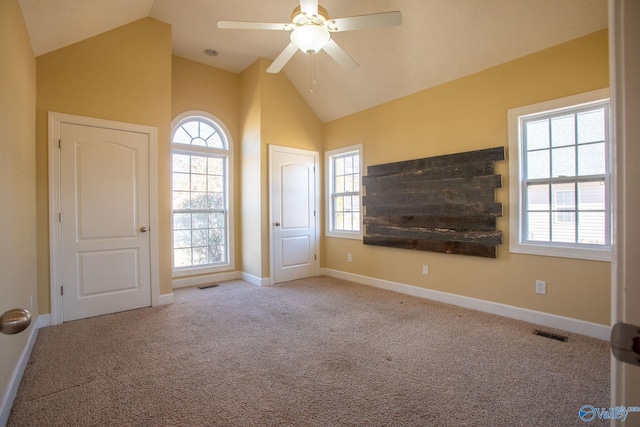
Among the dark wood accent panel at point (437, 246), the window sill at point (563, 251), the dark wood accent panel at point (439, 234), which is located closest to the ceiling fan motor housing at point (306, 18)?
the dark wood accent panel at point (439, 234)

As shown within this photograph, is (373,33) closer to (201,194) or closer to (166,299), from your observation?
(201,194)

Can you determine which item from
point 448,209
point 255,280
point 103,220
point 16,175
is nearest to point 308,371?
point 448,209

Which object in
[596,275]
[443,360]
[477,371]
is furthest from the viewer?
[596,275]

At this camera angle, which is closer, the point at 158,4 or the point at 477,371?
the point at 477,371

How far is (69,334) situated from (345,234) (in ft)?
Answer: 12.0

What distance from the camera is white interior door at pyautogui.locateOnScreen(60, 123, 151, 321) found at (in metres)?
3.20

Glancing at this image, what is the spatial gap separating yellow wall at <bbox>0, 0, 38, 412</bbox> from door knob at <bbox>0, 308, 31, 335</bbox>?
149cm

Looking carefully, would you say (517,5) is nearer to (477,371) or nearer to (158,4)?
(477,371)

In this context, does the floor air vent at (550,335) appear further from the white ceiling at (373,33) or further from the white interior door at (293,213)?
the white interior door at (293,213)

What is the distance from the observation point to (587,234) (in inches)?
112

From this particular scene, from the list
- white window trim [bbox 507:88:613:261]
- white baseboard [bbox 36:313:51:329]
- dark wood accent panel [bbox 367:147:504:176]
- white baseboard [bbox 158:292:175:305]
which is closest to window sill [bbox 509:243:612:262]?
white window trim [bbox 507:88:613:261]

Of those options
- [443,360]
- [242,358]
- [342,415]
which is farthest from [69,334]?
[443,360]

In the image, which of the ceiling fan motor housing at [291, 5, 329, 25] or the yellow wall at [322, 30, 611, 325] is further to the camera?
→ the yellow wall at [322, 30, 611, 325]

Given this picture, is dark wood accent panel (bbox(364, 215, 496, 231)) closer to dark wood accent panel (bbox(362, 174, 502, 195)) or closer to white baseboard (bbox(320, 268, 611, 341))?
dark wood accent panel (bbox(362, 174, 502, 195))
